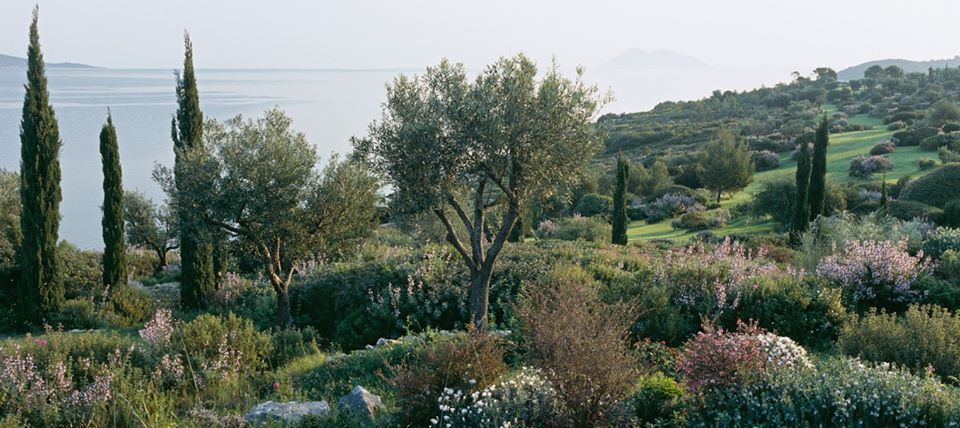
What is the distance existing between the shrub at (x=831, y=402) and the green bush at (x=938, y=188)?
26364 mm

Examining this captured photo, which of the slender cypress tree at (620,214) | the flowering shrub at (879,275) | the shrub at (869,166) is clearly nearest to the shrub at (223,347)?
A: the flowering shrub at (879,275)

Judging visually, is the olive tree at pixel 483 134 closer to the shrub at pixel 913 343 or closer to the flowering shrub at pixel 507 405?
the flowering shrub at pixel 507 405

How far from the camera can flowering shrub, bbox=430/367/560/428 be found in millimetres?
6312

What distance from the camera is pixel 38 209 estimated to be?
17078 mm

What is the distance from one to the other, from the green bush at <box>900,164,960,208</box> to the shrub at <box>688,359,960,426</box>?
2636 centimetres

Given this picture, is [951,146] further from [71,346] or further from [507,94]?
[71,346]

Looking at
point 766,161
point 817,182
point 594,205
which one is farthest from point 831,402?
point 766,161

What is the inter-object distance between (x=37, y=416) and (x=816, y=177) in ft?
80.8

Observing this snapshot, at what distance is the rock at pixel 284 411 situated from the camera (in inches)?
288

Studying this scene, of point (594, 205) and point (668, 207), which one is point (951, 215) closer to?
point (668, 207)

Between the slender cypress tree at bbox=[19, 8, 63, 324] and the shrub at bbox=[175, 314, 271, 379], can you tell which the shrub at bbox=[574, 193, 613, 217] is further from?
the shrub at bbox=[175, 314, 271, 379]

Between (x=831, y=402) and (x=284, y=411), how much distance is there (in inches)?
209

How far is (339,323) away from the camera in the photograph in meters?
14.8

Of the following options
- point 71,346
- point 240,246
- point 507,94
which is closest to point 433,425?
point 507,94
